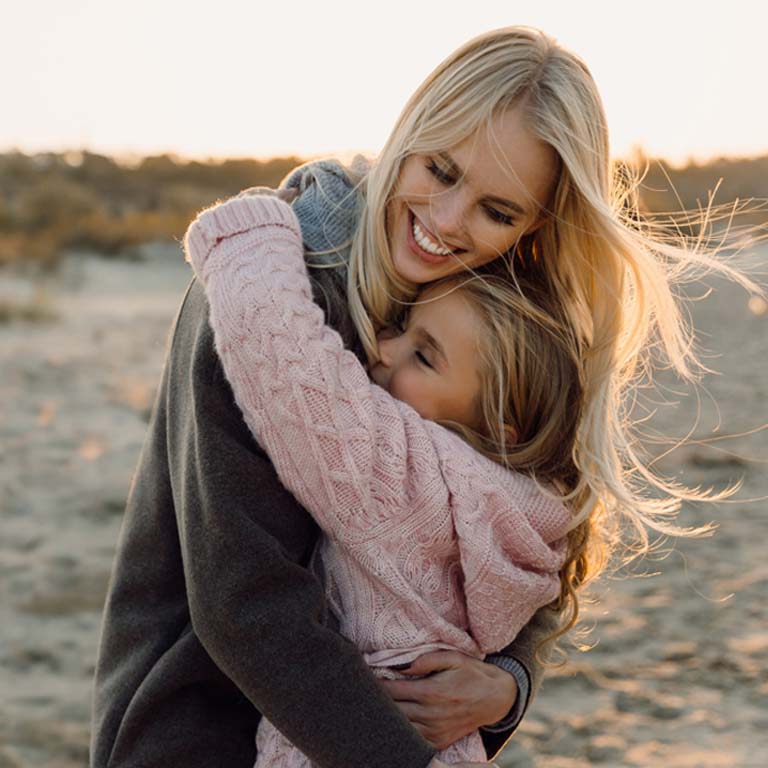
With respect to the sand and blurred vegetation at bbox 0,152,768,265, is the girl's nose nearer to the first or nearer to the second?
the sand

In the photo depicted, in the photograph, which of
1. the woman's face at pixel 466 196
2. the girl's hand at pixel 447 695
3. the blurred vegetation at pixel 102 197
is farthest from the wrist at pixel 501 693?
the blurred vegetation at pixel 102 197

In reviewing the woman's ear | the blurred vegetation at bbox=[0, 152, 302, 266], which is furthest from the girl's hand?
the blurred vegetation at bbox=[0, 152, 302, 266]

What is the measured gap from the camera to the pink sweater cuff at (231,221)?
1920mm

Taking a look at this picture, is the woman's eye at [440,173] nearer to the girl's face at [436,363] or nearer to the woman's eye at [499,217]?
the woman's eye at [499,217]

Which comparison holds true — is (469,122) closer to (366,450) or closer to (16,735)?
(366,450)

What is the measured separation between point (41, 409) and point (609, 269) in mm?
6513

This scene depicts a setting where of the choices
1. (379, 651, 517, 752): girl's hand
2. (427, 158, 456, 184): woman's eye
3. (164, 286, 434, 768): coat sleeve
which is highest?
(427, 158, 456, 184): woman's eye

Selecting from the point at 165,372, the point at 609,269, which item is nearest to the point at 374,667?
the point at 165,372

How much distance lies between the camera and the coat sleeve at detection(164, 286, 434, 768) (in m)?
1.78

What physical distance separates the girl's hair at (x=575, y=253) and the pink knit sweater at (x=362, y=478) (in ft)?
0.67

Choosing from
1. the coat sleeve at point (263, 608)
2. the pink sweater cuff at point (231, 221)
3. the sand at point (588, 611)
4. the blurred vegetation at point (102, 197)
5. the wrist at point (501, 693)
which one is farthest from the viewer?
the blurred vegetation at point (102, 197)

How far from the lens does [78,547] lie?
5504mm

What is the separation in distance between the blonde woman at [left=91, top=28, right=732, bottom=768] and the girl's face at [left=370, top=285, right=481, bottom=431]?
0.19 ft

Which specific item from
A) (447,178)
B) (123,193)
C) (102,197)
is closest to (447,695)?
(447,178)
